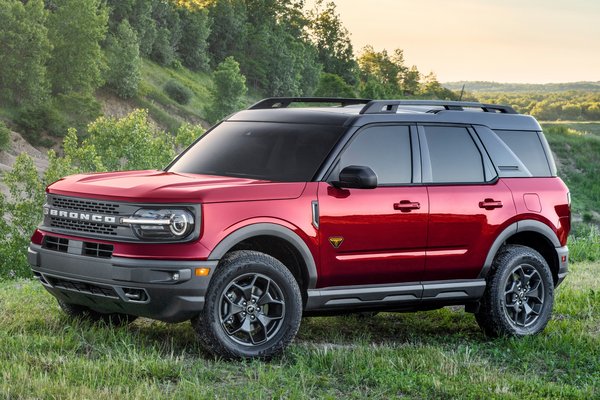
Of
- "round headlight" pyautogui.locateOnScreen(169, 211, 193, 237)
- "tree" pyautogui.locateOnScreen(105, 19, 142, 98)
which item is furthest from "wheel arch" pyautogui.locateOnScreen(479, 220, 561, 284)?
"tree" pyautogui.locateOnScreen(105, 19, 142, 98)

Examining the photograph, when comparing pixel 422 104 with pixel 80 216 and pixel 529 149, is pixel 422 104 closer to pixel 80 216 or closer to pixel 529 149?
pixel 529 149

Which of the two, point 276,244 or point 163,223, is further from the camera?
point 276,244

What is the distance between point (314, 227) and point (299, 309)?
60 cm

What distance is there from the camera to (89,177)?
8.67 m

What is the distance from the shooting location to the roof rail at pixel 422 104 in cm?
902

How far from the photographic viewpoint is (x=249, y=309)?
26.3 feet

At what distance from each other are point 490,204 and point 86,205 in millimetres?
3408

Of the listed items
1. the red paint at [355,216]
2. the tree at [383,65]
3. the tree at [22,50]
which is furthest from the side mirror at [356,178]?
the tree at [383,65]

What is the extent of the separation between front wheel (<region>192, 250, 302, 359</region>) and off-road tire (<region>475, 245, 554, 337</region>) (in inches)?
86.9

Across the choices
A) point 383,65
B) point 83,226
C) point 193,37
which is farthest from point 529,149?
point 383,65

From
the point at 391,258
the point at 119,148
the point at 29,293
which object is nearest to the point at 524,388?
the point at 391,258

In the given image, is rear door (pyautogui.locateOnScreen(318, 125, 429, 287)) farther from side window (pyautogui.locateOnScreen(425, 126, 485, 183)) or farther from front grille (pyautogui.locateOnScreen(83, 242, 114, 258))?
front grille (pyautogui.locateOnScreen(83, 242, 114, 258))

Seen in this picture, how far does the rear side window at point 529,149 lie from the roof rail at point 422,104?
302mm

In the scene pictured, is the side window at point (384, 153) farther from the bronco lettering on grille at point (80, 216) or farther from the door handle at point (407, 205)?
the bronco lettering on grille at point (80, 216)
